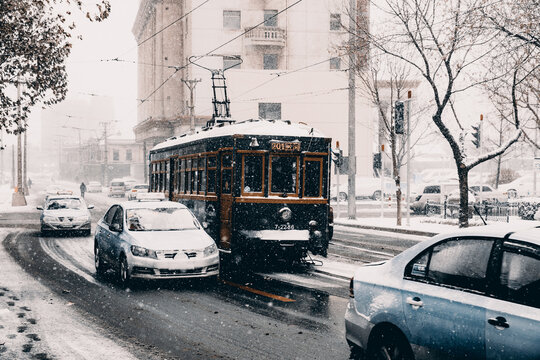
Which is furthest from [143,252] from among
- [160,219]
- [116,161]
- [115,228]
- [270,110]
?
[116,161]

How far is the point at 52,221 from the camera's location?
73.5ft

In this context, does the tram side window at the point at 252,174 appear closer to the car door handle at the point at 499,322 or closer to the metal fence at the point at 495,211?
the car door handle at the point at 499,322

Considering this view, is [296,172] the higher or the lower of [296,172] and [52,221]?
the higher

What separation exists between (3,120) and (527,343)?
54.9 feet

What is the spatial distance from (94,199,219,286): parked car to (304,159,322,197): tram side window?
267 cm

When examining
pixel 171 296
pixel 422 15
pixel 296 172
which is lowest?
pixel 171 296

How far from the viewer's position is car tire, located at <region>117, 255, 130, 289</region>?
37.4 ft

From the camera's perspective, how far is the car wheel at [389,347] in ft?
17.2

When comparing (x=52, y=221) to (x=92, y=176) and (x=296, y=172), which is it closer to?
(x=296, y=172)

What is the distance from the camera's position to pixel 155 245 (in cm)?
1135

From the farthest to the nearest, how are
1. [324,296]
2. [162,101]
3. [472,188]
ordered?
[162,101] < [472,188] < [324,296]

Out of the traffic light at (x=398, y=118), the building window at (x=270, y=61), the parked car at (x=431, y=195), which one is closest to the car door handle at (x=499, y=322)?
the traffic light at (x=398, y=118)

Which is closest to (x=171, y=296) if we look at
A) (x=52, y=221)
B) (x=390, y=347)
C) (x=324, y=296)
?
(x=324, y=296)

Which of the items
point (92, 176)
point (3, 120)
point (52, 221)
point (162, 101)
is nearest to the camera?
point (3, 120)
